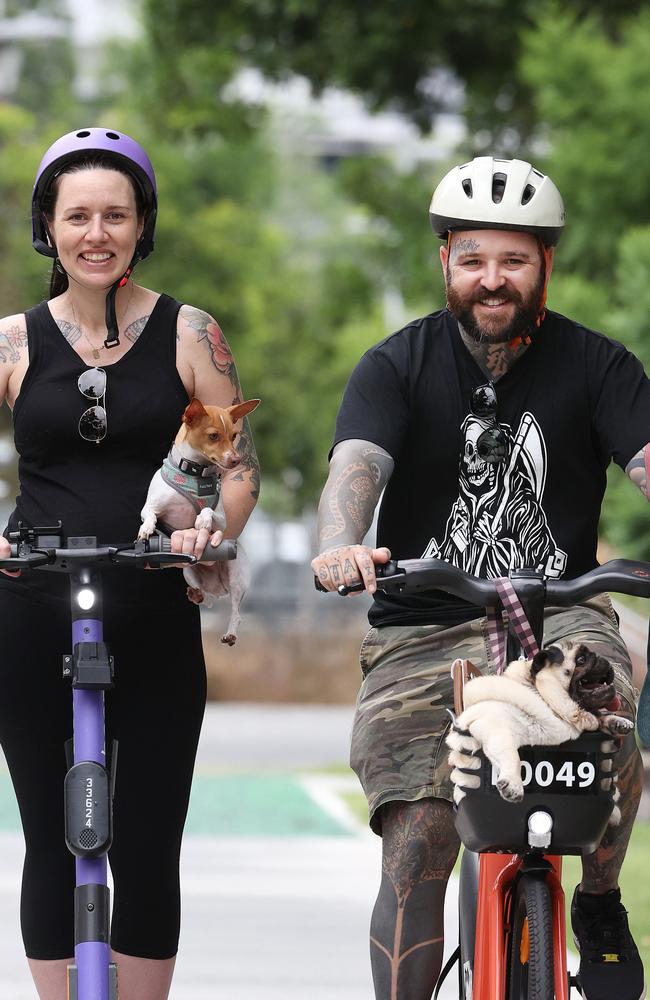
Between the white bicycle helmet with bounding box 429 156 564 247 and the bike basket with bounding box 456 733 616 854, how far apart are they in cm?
120

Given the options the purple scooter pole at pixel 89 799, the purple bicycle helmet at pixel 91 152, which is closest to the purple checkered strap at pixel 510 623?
the purple scooter pole at pixel 89 799

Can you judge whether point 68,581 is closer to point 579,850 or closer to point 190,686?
point 190,686

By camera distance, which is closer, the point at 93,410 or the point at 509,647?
the point at 509,647

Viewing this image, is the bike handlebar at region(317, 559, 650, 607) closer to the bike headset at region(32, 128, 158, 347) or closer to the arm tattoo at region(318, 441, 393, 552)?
the arm tattoo at region(318, 441, 393, 552)

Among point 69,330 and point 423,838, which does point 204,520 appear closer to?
point 69,330

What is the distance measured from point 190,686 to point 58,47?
47123 millimetres

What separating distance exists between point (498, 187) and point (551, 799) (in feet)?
4.62

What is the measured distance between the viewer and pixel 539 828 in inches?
→ 142

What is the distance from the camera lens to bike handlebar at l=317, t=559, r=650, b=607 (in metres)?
3.72

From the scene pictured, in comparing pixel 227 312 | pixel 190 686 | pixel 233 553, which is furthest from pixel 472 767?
pixel 227 312

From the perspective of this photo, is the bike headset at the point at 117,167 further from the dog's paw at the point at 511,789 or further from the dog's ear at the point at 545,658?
the dog's paw at the point at 511,789

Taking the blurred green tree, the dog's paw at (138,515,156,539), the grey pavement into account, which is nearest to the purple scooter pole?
the dog's paw at (138,515,156,539)

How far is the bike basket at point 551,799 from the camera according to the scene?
11.8 feet

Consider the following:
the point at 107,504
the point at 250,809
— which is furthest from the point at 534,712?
the point at 250,809
